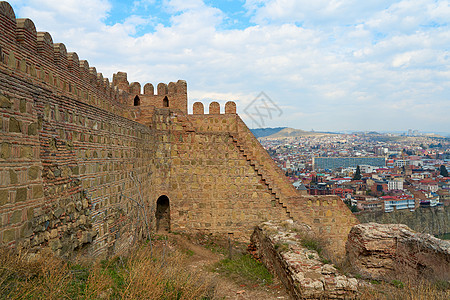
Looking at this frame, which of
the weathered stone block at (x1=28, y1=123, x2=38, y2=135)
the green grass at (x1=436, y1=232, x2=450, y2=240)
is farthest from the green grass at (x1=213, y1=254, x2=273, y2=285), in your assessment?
the green grass at (x1=436, y1=232, x2=450, y2=240)

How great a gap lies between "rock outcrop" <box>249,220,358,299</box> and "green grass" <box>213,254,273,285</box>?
225 millimetres

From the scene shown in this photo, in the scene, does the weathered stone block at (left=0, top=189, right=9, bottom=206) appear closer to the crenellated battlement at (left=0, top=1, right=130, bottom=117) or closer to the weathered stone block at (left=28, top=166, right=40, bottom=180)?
the weathered stone block at (left=28, top=166, right=40, bottom=180)

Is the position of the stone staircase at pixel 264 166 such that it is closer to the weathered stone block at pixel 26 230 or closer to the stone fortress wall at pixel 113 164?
the stone fortress wall at pixel 113 164

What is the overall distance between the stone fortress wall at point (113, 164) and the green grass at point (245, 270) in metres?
2.05

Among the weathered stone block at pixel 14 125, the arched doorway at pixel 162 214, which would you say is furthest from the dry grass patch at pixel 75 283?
Answer: the arched doorway at pixel 162 214

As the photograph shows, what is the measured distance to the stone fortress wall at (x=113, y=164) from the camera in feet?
14.2

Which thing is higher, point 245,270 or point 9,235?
point 9,235

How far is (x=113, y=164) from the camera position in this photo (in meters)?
7.50

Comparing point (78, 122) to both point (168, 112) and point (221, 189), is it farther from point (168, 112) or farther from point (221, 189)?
point (221, 189)

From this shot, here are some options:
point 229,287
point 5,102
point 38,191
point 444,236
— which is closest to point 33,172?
point 38,191

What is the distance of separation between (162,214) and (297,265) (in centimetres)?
647

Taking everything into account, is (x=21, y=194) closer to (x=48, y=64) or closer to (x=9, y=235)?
(x=9, y=235)

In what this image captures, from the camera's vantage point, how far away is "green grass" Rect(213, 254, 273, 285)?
740 cm

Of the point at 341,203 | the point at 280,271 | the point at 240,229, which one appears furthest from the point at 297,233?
the point at 341,203
